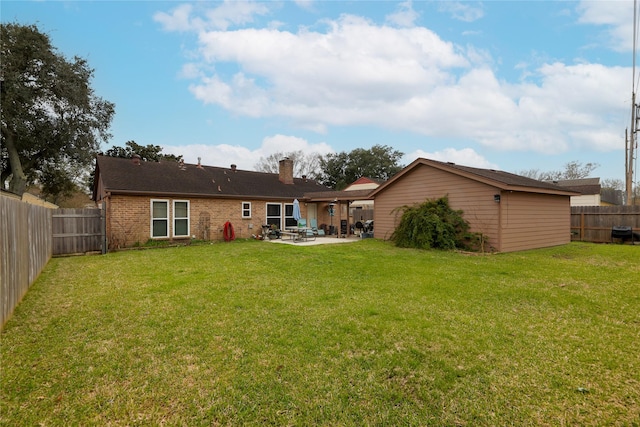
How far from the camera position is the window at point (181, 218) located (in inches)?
556

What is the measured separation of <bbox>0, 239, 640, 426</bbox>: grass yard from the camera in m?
2.52

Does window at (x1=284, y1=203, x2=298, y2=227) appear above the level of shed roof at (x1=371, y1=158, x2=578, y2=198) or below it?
below

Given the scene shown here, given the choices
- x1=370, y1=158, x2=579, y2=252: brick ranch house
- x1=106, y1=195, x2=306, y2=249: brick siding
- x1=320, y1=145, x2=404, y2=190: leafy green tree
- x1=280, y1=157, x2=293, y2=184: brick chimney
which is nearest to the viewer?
x1=370, y1=158, x2=579, y2=252: brick ranch house

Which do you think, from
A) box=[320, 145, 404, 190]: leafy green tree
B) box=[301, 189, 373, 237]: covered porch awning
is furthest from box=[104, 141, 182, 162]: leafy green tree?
box=[320, 145, 404, 190]: leafy green tree

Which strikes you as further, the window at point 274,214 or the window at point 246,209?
the window at point 274,214

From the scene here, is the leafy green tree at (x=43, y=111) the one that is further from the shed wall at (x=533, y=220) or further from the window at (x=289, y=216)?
the shed wall at (x=533, y=220)

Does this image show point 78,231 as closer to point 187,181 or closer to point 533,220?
point 187,181

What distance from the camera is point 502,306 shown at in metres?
4.98

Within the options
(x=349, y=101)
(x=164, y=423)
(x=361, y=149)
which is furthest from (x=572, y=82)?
(x=361, y=149)

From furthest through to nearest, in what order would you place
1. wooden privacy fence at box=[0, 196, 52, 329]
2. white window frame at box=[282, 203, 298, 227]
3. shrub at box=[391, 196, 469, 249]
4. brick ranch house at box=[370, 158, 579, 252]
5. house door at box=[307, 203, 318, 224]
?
1. house door at box=[307, 203, 318, 224]
2. white window frame at box=[282, 203, 298, 227]
3. shrub at box=[391, 196, 469, 249]
4. brick ranch house at box=[370, 158, 579, 252]
5. wooden privacy fence at box=[0, 196, 52, 329]

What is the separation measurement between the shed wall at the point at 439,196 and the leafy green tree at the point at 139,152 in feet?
84.6

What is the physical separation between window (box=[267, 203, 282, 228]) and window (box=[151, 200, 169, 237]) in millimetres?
5249

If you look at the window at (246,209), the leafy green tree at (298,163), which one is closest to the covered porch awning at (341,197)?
the window at (246,209)

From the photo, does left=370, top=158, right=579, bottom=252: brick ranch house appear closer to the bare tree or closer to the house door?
the house door
